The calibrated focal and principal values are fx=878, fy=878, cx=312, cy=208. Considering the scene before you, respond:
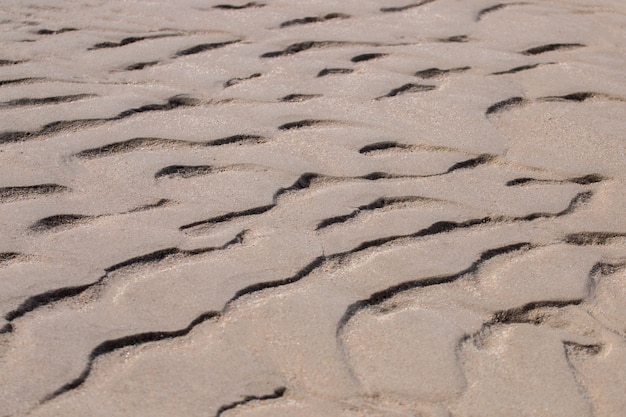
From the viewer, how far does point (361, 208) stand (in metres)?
2.77

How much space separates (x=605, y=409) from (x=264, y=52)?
82.2 inches

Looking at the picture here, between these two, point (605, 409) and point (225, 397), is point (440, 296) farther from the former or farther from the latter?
point (225, 397)

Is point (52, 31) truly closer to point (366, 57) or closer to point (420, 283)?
point (366, 57)

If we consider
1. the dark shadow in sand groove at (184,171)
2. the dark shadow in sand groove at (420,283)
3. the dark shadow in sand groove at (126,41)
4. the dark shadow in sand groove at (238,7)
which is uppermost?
the dark shadow in sand groove at (238,7)

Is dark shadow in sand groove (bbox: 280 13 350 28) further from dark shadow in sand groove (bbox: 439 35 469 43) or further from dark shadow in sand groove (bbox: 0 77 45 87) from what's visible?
dark shadow in sand groove (bbox: 0 77 45 87)

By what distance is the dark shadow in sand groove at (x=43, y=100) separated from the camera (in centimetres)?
312

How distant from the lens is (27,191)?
2.71 meters

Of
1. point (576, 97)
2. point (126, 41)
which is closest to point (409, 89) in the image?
point (576, 97)

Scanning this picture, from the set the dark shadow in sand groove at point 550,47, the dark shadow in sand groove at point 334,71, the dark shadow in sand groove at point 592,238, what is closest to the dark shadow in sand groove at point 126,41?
the dark shadow in sand groove at point 334,71

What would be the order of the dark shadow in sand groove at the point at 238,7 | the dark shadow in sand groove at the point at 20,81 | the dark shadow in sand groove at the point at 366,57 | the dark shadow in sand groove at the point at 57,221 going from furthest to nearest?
the dark shadow in sand groove at the point at 238,7, the dark shadow in sand groove at the point at 366,57, the dark shadow in sand groove at the point at 20,81, the dark shadow in sand groove at the point at 57,221

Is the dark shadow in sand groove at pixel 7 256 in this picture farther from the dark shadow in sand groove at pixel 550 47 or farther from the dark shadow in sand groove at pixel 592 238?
the dark shadow in sand groove at pixel 550 47

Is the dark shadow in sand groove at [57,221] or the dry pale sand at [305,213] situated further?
the dark shadow in sand groove at [57,221]

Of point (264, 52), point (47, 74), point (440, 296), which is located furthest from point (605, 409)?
point (47, 74)

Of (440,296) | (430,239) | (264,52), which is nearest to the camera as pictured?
(440,296)
